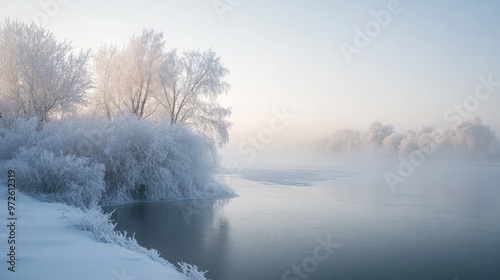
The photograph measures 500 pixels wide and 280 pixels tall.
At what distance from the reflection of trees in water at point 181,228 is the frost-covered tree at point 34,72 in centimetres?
1062

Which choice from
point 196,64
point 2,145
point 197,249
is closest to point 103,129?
point 2,145

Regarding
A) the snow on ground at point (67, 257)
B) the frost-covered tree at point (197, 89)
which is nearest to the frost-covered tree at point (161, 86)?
the frost-covered tree at point (197, 89)

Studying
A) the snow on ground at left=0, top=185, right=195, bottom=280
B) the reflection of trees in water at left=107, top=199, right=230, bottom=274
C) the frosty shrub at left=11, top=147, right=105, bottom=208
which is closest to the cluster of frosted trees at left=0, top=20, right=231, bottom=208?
the frosty shrub at left=11, top=147, right=105, bottom=208

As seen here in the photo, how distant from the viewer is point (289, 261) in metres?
9.09

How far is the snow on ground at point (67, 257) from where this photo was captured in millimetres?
5075

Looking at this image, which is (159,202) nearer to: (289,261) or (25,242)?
(289,261)

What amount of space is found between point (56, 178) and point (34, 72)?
11071mm

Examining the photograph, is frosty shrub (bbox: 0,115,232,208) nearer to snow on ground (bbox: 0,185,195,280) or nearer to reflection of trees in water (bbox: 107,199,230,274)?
reflection of trees in water (bbox: 107,199,230,274)

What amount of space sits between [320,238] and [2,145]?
15824 millimetres

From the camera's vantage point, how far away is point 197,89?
27.8m

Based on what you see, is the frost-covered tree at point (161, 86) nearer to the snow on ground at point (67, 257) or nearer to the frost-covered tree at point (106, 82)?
the frost-covered tree at point (106, 82)

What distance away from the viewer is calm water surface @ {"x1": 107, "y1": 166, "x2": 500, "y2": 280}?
337 inches

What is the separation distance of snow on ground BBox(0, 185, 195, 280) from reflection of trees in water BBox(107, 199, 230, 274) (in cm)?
244

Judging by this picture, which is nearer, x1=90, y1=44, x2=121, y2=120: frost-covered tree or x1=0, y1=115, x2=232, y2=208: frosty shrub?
x1=0, y1=115, x2=232, y2=208: frosty shrub
